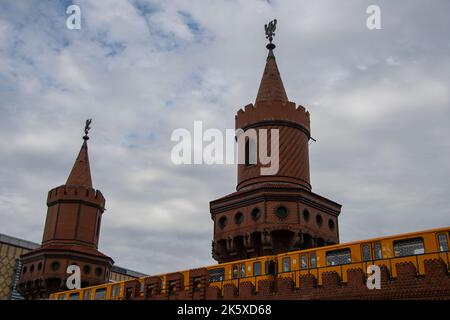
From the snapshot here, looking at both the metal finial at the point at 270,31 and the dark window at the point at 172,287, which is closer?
the dark window at the point at 172,287

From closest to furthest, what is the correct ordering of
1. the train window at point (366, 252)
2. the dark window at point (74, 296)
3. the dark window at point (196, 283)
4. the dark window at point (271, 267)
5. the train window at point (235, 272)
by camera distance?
the train window at point (366, 252), the dark window at point (271, 267), the train window at point (235, 272), the dark window at point (196, 283), the dark window at point (74, 296)

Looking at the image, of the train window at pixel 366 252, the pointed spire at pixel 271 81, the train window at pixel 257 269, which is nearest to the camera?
the train window at pixel 366 252

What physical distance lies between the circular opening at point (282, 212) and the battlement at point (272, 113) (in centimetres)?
593

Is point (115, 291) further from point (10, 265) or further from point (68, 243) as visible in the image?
point (10, 265)

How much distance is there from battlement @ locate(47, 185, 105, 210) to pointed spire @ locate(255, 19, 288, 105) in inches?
634

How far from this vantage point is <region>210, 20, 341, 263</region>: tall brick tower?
28.2 m

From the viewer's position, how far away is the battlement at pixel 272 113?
3209cm

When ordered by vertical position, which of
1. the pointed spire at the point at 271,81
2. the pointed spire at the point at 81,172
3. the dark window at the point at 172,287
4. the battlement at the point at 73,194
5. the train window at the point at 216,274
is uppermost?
the pointed spire at the point at 271,81

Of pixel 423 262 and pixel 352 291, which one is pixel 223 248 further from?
pixel 423 262

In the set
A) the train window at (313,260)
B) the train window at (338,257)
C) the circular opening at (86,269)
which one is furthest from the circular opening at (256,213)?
the circular opening at (86,269)

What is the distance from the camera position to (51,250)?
126 ft

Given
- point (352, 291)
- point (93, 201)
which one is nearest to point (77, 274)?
point (93, 201)

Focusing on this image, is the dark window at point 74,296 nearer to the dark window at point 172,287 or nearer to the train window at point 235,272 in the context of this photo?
the dark window at point 172,287
